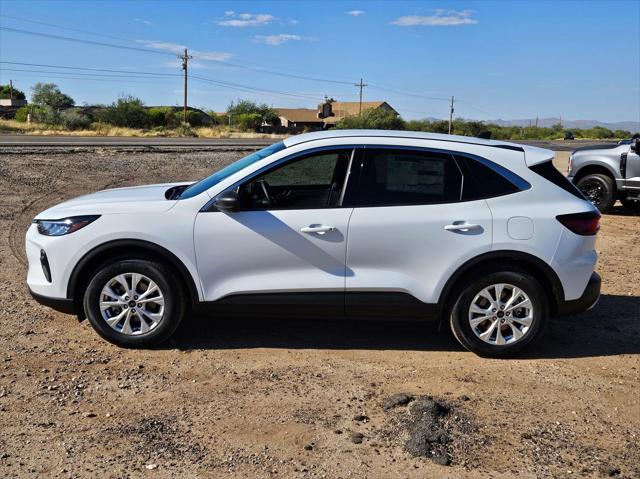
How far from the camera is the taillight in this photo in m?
5.20

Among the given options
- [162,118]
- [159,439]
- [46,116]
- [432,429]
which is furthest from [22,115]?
[432,429]

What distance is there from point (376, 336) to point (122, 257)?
7.36ft

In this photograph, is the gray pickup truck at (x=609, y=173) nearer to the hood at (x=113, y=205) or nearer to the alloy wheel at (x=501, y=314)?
the alloy wheel at (x=501, y=314)

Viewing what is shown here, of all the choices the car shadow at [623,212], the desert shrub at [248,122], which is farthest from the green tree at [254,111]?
the car shadow at [623,212]

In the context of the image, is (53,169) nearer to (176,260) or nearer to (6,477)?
(176,260)

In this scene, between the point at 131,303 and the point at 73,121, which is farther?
the point at 73,121

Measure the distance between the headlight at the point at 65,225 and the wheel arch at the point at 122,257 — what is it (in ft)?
0.74

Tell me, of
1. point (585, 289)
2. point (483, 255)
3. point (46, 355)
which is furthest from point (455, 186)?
point (46, 355)

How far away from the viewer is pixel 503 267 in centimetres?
524

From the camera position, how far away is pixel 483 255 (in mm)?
5176

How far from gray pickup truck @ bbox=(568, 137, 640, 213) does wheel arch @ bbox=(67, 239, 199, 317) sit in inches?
379

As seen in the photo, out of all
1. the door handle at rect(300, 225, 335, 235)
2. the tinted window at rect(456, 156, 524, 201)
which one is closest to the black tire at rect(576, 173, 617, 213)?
the tinted window at rect(456, 156, 524, 201)

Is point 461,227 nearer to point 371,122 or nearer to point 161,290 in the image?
point 161,290

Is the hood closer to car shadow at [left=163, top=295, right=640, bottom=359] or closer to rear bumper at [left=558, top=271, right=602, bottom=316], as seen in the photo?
car shadow at [left=163, top=295, right=640, bottom=359]
